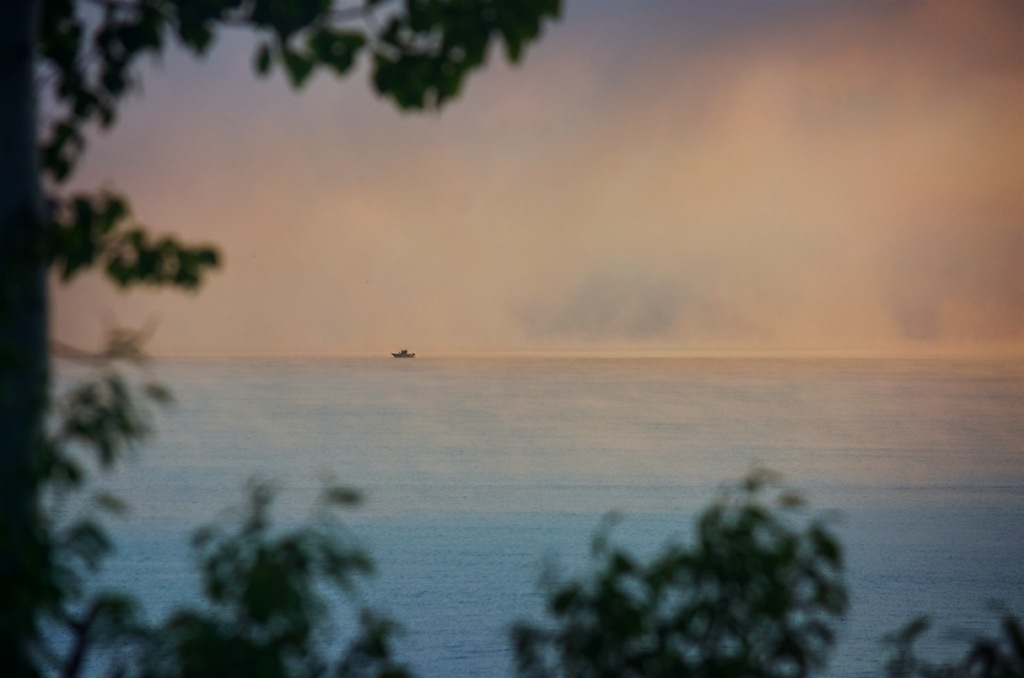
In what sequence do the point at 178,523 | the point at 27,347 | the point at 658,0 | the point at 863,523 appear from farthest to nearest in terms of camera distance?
the point at 658,0 < the point at 863,523 < the point at 178,523 < the point at 27,347

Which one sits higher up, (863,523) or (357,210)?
(357,210)

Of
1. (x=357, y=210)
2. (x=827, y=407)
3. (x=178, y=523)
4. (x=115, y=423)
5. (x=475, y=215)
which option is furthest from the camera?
(x=475, y=215)

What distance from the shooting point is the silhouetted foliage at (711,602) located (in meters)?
1.41

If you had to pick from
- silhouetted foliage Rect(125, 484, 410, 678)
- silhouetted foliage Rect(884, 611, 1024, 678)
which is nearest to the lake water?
silhouetted foliage Rect(125, 484, 410, 678)

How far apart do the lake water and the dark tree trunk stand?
14cm

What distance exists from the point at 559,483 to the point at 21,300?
41.2m

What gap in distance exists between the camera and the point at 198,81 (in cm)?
6322

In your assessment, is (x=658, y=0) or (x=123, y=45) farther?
(x=658, y=0)

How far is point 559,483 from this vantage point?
4184 centimetres

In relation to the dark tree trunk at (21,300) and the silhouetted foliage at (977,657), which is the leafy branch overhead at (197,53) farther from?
the silhouetted foliage at (977,657)

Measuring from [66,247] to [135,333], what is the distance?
6.6 inches

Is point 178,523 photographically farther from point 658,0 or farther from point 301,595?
point 658,0

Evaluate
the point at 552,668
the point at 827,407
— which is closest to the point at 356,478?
the point at 552,668

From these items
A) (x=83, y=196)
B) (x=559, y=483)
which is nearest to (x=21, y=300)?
(x=83, y=196)
